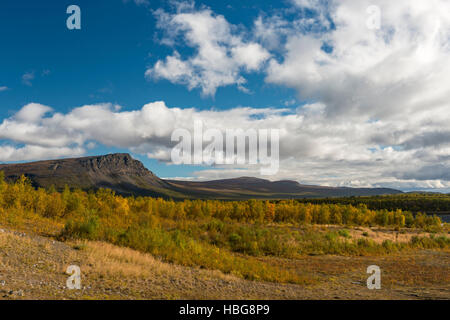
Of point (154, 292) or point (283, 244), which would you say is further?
point (283, 244)

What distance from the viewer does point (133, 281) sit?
32.4 ft

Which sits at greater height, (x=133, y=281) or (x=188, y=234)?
(x=133, y=281)

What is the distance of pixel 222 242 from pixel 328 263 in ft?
31.2

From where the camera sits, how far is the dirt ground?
847 centimetres

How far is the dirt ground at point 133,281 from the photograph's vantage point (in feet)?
27.8

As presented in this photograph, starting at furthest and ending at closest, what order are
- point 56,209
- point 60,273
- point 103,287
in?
point 56,209 < point 60,273 < point 103,287

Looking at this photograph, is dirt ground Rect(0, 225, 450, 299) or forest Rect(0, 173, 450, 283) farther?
forest Rect(0, 173, 450, 283)

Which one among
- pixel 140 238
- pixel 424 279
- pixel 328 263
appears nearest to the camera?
pixel 424 279

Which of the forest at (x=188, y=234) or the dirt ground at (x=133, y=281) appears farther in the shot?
the forest at (x=188, y=234)

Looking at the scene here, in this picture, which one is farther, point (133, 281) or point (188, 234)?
point (188, 234)

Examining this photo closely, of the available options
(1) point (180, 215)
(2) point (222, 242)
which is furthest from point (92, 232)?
(1) point (180, 215)

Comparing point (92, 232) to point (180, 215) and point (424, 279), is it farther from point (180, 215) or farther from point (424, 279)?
point (180, 215)
